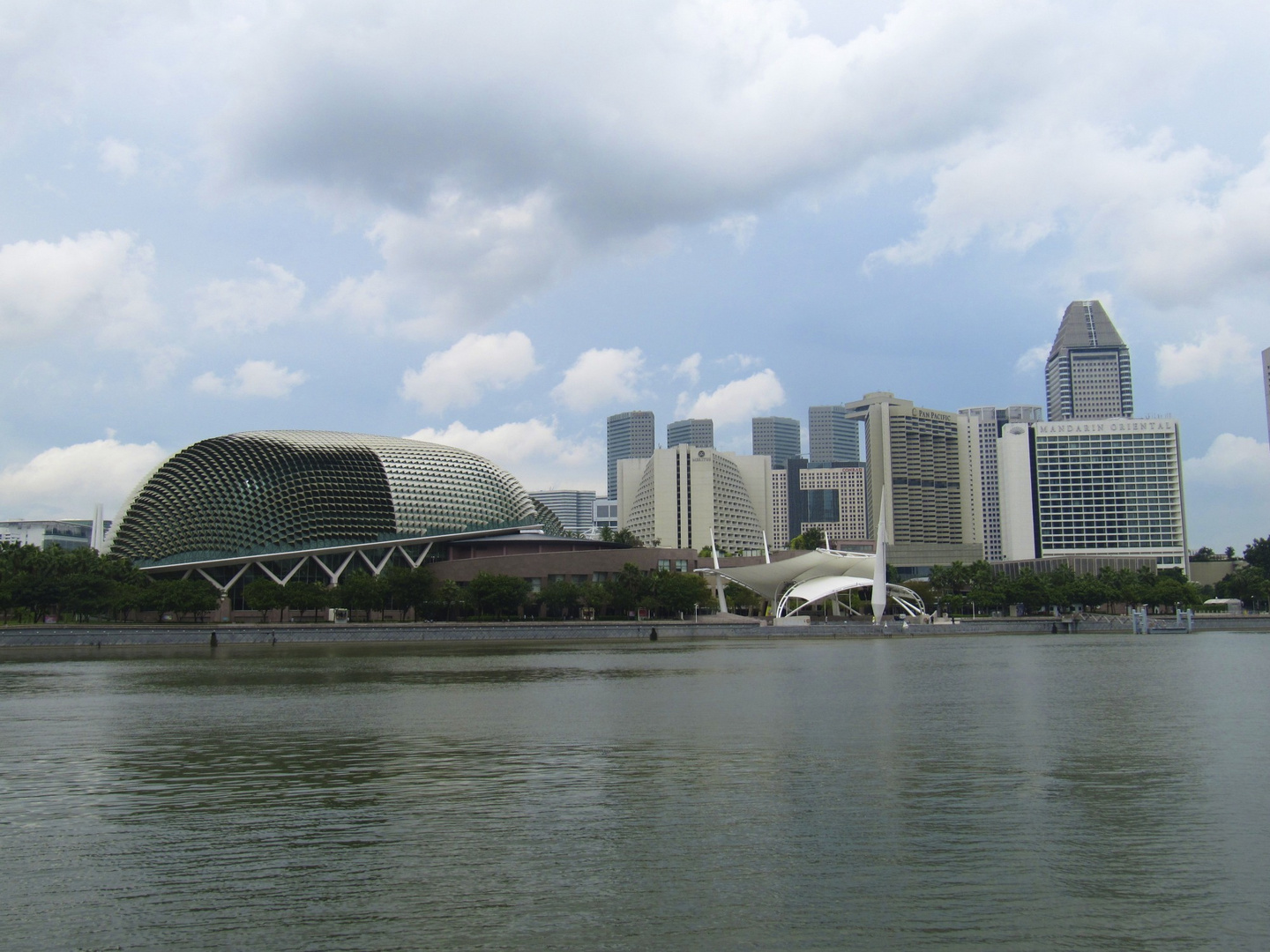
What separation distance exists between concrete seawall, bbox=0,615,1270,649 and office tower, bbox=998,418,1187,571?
101190 mm

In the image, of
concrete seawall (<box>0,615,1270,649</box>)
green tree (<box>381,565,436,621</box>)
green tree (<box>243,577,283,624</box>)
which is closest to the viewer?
concrete seawall (<box>0,615,1270,649</box>)

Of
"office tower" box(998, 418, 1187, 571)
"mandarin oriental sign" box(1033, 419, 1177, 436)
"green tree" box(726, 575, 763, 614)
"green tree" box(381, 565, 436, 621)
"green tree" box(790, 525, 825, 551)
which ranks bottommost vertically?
"green tree" box(726, 575, 763, 614)

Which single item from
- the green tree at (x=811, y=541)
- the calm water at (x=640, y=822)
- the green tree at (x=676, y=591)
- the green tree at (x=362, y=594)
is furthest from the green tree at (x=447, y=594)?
the green tree at (x=811, y=541)

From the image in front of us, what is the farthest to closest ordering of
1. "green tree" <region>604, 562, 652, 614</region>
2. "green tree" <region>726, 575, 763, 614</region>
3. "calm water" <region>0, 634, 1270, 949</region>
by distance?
"green tree" <region>726, 575, 763, 614</region> < "green tree" <region>604, 562, 652, 614</region> < "calm water" <region>0, 634, 1270, 949</region>

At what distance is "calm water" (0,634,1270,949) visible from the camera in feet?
29.7

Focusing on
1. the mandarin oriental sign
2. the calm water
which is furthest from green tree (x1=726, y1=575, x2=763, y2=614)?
the mandarin oriental sign

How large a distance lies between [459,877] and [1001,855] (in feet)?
17.5

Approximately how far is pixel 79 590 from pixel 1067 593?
273ft

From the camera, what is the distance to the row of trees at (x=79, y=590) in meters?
74.4

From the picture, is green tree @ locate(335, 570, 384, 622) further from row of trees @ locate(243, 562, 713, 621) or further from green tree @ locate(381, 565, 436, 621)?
green tree @ locate(381, 565, 436, 621)

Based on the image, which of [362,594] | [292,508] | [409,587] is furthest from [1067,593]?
[292,508]

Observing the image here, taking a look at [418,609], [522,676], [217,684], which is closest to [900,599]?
[418,609]

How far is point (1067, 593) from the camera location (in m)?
104

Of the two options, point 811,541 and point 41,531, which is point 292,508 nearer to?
point 811,541
